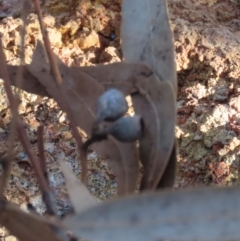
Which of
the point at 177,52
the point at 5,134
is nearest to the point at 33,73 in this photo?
the point at 5,134

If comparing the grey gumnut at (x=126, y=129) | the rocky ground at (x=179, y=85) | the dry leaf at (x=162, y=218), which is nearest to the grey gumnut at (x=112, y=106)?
the grey gumnut at (x=126, y=129)

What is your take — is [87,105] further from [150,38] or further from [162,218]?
[162,218]

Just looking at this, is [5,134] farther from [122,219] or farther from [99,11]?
[122,219]

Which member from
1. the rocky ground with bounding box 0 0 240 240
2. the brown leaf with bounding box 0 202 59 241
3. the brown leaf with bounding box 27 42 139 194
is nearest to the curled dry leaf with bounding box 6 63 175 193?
the brown leaf with bounding box 27 42 139 194

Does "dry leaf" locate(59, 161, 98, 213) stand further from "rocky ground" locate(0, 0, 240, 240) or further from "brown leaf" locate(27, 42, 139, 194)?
"rocky ground" locate(0, 0, 240, 240)

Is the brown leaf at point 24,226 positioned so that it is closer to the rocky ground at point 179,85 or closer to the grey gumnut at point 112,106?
the grey gumnut at point 112,106

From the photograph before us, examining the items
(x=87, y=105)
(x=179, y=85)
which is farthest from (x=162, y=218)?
(x=179, y=85)
